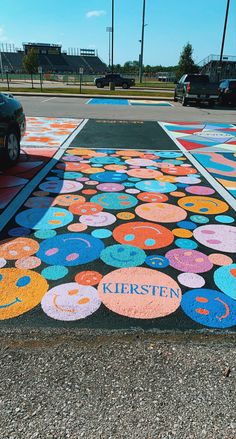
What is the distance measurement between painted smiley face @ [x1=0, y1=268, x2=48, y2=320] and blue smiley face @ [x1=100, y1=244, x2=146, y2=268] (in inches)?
27.9

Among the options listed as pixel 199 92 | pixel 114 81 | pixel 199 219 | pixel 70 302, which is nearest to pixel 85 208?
pixel 199 219

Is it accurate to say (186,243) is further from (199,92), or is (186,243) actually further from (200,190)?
(199,92)

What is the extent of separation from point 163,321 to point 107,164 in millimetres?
Answer: 4995

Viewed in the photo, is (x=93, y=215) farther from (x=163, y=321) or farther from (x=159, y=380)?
(x=159, y=380)

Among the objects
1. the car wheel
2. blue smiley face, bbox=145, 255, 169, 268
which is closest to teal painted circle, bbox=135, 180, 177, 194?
blue smiley face, bbox=145, 255, 169, 268

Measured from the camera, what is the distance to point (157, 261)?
3568 millimetres

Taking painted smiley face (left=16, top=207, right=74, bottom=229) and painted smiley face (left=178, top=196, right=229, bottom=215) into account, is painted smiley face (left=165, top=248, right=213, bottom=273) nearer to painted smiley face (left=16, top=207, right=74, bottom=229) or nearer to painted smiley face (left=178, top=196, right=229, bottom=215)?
painted smiley face (left=178, top=196, right=229, bottom=215)

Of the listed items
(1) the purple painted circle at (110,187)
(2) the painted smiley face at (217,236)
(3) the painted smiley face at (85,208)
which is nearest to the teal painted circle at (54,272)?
(3) the painted smiley face at (85,208)

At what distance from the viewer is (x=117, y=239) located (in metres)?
4.01

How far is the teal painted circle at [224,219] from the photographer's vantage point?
4609 mm

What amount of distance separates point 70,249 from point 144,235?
903 mm

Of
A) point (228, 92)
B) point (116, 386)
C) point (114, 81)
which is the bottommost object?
point (116, 386)

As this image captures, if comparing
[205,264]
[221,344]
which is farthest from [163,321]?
[205,264]

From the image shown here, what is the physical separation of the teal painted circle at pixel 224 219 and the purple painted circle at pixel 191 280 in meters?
1.48
